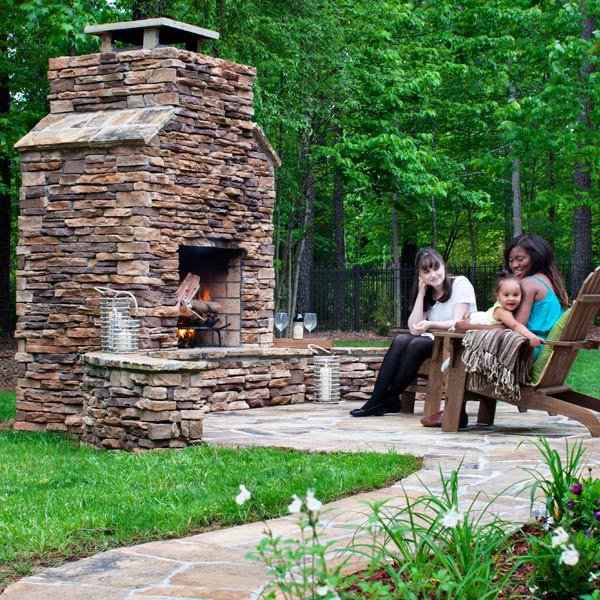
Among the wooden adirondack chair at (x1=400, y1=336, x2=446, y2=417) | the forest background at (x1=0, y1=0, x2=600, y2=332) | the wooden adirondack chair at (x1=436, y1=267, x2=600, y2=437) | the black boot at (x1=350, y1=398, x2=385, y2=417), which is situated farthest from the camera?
the forest background at (x1=0, y1=0, x2=600, y2=332)

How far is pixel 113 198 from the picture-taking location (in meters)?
9.07

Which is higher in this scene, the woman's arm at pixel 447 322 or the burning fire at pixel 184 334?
the woman's arm at pixel 447 322

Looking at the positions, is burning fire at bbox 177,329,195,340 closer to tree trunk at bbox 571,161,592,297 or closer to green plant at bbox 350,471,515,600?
green plant at bbox 350,471,515,600

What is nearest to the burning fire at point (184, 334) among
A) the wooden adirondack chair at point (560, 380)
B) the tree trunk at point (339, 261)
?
the wooden adirondack chair at point (560, 380)

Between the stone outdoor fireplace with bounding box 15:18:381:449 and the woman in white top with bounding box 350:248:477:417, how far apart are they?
6.25ft

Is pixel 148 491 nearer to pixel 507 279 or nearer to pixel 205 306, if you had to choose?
pixel 507 279

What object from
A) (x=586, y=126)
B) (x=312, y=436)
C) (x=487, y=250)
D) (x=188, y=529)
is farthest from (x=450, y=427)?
(x=487, y=250)

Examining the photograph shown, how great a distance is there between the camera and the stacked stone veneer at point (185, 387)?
22.7 feet

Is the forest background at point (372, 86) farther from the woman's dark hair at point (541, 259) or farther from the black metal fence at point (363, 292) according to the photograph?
the woman's dark hair at point (541, 259)

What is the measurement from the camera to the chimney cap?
9.45 m

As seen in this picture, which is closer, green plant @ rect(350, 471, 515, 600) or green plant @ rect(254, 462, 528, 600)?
green plant @ rect(254, 462, 528, 600)

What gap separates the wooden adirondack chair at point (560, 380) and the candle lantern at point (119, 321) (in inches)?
126

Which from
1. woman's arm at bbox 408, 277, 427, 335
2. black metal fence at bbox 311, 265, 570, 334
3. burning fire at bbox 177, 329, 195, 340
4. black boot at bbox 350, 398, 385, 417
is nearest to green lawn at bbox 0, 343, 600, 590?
black boot at bbox 350, 398, 385, 417

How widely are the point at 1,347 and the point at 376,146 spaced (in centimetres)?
752
